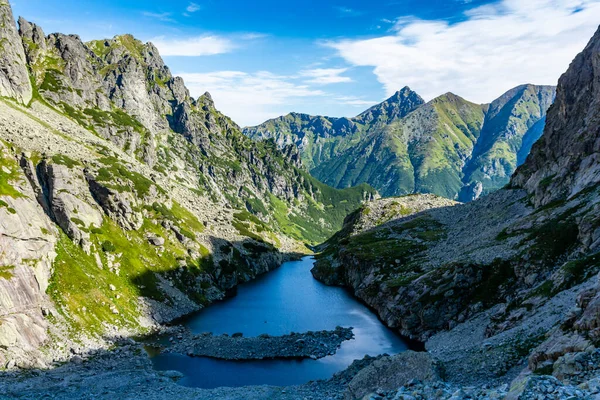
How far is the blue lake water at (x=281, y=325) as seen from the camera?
80.8m

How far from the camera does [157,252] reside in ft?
450

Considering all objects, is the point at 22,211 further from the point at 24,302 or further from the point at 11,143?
the point at 11,143

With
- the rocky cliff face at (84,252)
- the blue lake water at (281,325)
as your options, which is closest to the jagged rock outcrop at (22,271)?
the rocky cliff face at (84,252)

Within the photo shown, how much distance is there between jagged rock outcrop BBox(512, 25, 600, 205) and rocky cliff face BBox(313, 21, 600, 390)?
0.47 metres

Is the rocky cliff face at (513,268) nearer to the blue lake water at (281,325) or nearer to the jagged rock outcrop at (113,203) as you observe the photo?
the blue lake water at (281,325)

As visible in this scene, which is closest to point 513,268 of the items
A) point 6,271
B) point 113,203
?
point 6,271

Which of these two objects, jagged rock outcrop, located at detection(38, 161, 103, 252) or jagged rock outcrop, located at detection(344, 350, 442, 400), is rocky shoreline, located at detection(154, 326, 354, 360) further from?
jagged rock outcrop, located at detection(38, 161, 103, 252)

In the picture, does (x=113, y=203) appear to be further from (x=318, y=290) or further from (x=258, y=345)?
(x=318, y=290)

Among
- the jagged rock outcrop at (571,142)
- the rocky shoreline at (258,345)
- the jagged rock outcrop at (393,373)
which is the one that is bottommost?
the rocky shoreline at (258,345)

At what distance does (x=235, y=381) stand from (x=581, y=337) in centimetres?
5830

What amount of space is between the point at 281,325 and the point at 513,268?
2335 inches

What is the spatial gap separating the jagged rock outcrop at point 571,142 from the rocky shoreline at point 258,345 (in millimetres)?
71392

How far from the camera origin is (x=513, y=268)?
90688 mm

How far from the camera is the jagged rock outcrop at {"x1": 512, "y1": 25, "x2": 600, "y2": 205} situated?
113250 millimetres
